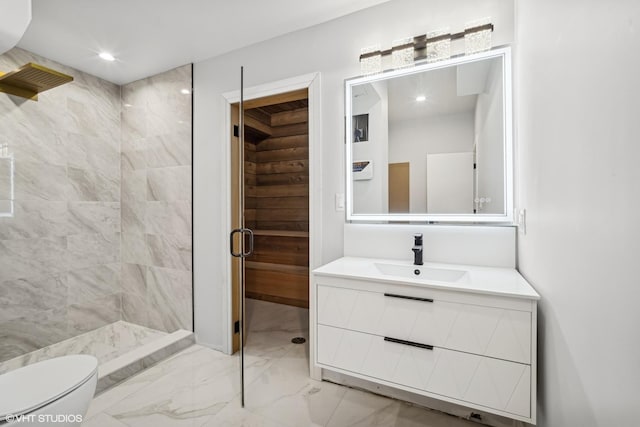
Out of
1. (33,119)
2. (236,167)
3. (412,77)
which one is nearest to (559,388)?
(412,77)

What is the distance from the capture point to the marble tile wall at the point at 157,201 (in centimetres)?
260

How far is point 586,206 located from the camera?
73cm

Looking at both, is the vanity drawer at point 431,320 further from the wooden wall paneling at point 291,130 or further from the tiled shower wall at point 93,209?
the wooden wall paneling at point 291,130

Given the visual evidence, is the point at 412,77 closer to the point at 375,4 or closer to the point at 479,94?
the point at 479,94

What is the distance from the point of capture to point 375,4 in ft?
6.08

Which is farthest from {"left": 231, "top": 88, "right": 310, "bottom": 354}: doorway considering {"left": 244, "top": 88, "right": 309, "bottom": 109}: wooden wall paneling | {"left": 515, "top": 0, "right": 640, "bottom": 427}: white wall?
{"left": 515, "top": 0, "right": 640, "bottom": 427}: white wall

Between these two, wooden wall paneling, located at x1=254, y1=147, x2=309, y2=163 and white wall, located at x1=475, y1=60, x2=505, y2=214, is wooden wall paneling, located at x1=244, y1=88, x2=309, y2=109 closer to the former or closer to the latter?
white wall, located at x1=475, y1=60, x2=505, y2=214

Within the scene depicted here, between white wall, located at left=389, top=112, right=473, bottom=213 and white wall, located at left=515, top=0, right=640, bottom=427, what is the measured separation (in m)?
0.51

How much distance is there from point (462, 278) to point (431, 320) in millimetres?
337

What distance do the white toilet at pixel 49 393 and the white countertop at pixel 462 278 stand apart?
1.16 m

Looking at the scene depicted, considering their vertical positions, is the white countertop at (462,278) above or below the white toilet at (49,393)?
above

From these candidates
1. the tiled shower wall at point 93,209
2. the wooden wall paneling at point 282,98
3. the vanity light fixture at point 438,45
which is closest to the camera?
the vanity light fixture at point 438,45

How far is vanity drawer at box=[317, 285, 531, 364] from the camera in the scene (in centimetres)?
116

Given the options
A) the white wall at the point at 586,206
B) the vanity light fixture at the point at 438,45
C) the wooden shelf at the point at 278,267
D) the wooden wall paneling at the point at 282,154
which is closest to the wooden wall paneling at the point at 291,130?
the wooden wall paneling at the point at 282,154
